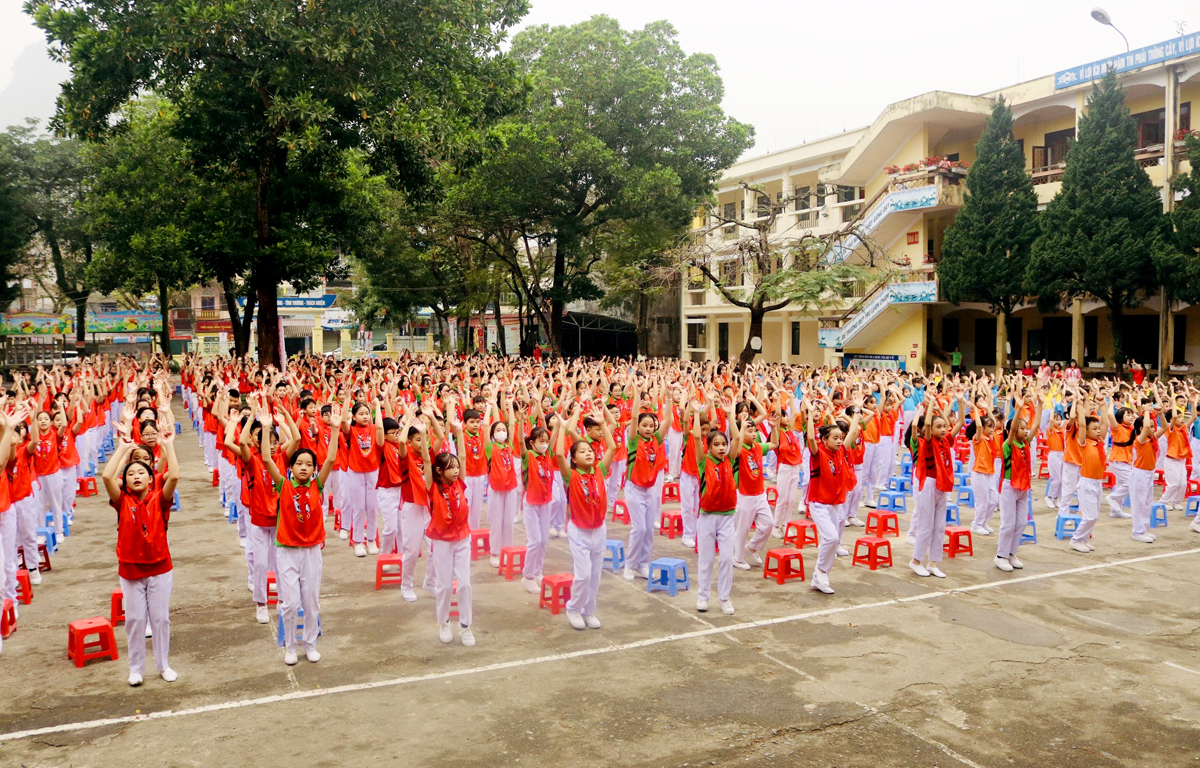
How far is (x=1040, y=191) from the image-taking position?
28156 millimetres

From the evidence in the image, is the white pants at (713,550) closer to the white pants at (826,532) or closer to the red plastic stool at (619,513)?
the white pants at (826,532)

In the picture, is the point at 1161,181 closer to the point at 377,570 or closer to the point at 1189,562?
the point at 1189,562

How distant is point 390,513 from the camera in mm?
9516

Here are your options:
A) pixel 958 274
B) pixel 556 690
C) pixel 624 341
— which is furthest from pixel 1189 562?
pixel 624 341

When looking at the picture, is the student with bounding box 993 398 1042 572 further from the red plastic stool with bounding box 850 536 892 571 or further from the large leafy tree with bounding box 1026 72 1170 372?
the large leafy tree with bounding box 1026 72 1170 372

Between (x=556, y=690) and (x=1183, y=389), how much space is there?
43.1 feet

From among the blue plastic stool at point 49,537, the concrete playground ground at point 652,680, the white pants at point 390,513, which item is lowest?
the concrete playground ground at point 652,680

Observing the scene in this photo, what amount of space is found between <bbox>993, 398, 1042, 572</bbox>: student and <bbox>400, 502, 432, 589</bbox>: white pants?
6.06 metres

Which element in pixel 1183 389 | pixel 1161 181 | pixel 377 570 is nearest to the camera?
pixel 377 570

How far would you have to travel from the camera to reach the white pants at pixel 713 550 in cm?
805

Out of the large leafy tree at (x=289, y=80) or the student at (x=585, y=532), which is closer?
the student at (x=585, y=532)

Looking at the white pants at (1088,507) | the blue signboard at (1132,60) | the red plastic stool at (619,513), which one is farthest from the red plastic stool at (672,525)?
the blue signboard at (1132,60)

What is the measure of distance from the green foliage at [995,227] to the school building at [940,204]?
180 centimetres

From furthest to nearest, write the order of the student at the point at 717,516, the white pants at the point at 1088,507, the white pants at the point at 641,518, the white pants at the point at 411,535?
the white pants at the point at 1088,507 < the white pants at the point at 641,518 < the white pants at the point at 411,535 < the student at the point at 717,516
